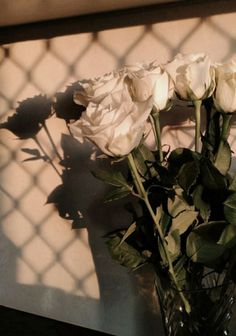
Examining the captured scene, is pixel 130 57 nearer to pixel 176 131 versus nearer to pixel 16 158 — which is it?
pixel 176 131

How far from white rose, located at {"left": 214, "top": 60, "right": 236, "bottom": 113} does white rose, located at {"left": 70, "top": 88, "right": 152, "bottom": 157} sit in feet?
0.32

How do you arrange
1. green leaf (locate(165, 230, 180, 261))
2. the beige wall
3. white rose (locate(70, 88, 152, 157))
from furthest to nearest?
the beige wall, green leaf (locate(165, 230, 180, 261)), white rose (locate(70, 88, 152, 157))

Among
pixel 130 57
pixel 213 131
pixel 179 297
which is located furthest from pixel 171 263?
pixel 130 57

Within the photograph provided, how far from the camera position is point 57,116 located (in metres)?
0.86

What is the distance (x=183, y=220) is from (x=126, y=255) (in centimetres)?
10

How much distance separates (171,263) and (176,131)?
23 cm

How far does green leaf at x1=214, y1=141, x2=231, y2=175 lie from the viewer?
24.2 inches

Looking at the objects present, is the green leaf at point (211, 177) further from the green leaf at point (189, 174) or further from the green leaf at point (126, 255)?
the green leaf at point (126, 255)

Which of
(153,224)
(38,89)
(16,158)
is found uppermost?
(38,89)

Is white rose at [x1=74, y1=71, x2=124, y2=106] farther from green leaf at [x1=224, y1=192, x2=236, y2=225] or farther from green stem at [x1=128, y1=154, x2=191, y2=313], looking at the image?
green leaf at [x1=224, y1=192, x2=236, y2=225]

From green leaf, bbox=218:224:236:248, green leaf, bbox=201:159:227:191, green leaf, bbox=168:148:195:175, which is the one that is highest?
green leaf, bbox=168:148:195:175

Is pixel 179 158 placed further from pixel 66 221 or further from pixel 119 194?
pixel 66 221

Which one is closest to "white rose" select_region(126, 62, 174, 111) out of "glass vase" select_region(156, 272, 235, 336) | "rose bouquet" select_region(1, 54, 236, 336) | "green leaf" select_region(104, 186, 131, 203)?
"rose bouquet" select_region(1, 54, 236, 336)

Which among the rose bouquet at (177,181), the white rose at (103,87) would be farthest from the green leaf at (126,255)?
the white rose at (103,87)
